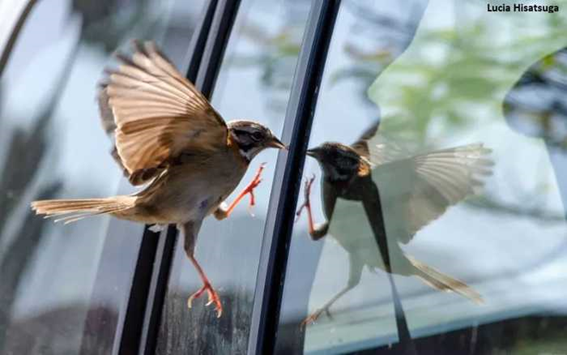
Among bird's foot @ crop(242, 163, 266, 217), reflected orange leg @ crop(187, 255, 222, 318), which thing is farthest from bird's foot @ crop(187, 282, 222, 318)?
bird's foot @ crop(242, 163, 266, 217)

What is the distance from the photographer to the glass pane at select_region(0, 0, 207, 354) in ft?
8.24

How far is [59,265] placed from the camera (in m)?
2.77

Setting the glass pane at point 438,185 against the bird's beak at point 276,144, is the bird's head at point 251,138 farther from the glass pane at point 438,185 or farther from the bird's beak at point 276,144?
Result: the glass pane at point 438,185

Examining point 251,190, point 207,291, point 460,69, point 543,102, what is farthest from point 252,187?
point 543,102

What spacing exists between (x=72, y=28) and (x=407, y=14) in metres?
1.75

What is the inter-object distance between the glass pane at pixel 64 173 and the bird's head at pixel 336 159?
0.70m

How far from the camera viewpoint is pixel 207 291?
2.12 metres

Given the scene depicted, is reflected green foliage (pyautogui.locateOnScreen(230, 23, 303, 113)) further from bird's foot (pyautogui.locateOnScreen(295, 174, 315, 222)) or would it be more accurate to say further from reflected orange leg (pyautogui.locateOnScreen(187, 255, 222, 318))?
reflected orange leg (pyautogui.locateOnScreen(187, 255, 222, 318))

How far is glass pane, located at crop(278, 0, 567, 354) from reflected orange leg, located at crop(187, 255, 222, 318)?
0.31m

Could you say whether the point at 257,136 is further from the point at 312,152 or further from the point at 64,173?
the point at 64,173

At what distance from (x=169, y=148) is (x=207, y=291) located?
0.41 metres

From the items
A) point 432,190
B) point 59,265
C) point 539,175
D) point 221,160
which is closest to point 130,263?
point 221,160

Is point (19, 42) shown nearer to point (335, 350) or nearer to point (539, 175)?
point (335, 350)

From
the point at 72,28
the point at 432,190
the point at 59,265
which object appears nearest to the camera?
the point at 432,190
